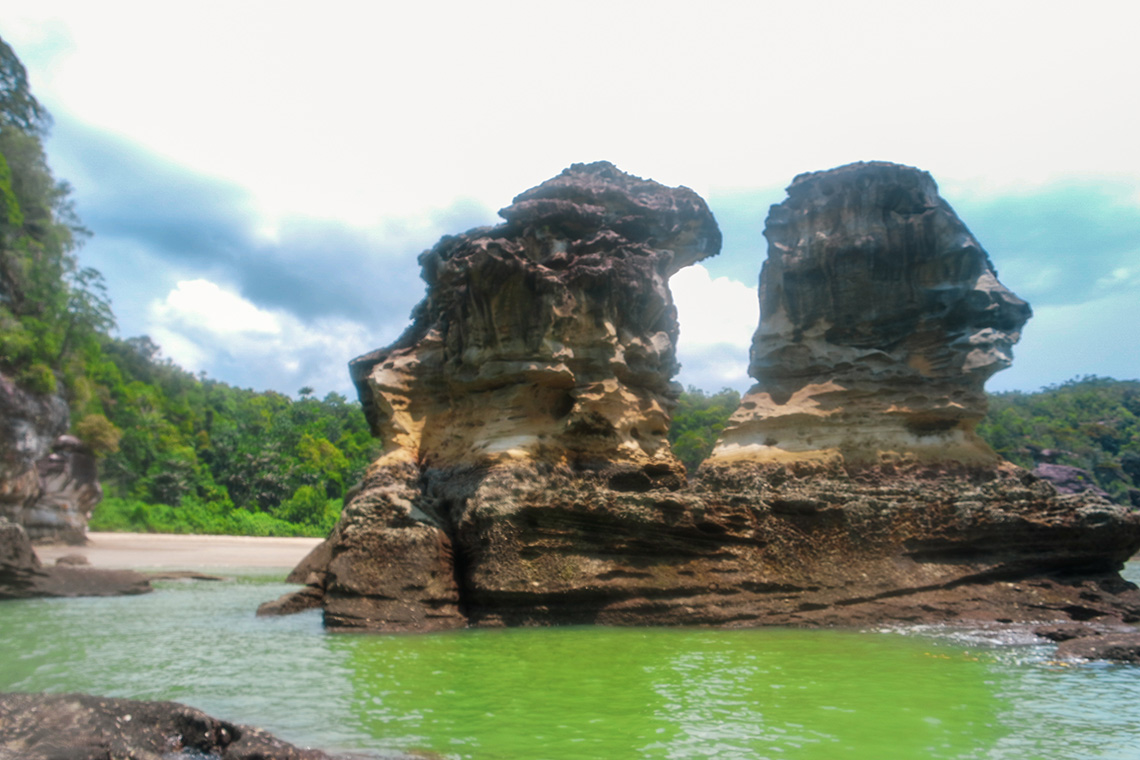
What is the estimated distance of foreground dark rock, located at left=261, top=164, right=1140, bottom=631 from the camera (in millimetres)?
8977

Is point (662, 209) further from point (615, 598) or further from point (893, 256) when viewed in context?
point (615, 598)

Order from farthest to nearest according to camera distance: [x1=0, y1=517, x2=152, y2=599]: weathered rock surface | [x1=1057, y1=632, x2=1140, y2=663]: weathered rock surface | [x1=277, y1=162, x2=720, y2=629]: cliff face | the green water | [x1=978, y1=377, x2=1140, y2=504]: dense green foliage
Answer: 1. [x1=978, y1=377, x2=1140, y2=504]: dense green foliage
2. [x1=0, y1=517, x2=152, y2=599]: weathered rock surface
3. [x1=277, y1=162, x2=720, y2=629]: cliff face
4. [x1=1057, y1=632, x2=1140, y2=663]: weathered rock surface
5. the green water

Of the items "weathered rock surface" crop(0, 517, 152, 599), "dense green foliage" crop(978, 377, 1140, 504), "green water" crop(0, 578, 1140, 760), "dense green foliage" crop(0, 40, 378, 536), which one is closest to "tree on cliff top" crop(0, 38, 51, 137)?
"dense green foliage" crop(0, 40, 378, 536)

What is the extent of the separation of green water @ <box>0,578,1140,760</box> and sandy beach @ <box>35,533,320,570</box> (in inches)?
618

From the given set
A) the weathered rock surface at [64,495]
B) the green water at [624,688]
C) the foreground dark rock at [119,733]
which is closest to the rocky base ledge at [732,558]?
the green water at [624,688]

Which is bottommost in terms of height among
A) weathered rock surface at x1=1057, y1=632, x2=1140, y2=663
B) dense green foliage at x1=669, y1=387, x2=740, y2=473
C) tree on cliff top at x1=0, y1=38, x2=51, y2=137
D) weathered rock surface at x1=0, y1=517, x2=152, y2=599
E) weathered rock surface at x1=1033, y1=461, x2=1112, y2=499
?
weathered rock surface at x1=0, y1=517, x2=152, y2=599

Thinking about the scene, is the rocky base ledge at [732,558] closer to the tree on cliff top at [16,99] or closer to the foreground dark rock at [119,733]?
the foreground dark rock at [119,733]

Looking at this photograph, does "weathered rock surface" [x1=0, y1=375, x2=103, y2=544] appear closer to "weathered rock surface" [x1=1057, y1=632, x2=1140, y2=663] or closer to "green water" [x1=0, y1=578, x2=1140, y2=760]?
"green water" [x1=0, y1=578, x2=1140, y2=760]

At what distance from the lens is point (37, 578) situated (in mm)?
13172

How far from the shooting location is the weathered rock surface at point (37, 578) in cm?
1271

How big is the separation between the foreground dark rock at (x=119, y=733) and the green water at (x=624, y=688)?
654 millimetres

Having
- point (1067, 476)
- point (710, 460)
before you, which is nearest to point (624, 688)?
point (710, 460)

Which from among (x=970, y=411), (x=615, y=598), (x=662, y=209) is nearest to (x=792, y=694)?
(x=615, y=598)

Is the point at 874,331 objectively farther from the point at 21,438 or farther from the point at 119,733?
the point at 21,438
